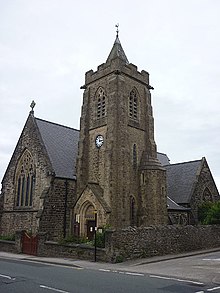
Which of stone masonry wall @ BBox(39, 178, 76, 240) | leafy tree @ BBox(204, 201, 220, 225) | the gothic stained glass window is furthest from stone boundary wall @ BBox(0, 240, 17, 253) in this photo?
leafy tree @ BBox(204, 201, 220, 225)

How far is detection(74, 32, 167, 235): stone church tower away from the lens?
82.4 ft

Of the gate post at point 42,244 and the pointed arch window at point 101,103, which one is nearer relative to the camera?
the gate post at point 42,244

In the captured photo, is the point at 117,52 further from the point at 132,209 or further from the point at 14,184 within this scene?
the point at 14,184

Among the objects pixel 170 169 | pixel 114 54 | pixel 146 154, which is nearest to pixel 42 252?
pixel 146 154

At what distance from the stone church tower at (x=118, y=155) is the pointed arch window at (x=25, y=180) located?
4864 mm

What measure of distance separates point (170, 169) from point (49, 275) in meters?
29.2

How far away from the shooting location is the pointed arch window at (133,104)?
2883cm

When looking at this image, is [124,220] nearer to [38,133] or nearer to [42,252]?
[42,252]

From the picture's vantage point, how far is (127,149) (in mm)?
26406

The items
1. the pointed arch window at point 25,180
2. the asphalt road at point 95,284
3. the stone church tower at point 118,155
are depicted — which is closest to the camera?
the asphalt road at point 95,284

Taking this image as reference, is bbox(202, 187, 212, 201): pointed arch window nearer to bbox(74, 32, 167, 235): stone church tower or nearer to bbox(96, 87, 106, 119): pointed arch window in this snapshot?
bbox(74, 32, 167, 235): stone church tower

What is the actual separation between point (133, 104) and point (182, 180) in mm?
11702

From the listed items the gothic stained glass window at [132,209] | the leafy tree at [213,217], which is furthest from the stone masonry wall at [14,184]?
the leafy tree at [213,217]

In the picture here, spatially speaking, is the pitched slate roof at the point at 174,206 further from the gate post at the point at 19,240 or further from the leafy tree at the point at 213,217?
the gate post at the point at 19,240
